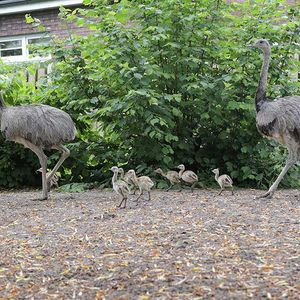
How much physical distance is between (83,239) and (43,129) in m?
2.81

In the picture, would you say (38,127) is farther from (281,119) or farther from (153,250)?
(153,250)

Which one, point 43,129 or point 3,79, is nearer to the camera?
point 43,129

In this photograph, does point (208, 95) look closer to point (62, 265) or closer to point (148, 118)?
point (148, 118)

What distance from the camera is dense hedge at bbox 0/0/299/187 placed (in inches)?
352

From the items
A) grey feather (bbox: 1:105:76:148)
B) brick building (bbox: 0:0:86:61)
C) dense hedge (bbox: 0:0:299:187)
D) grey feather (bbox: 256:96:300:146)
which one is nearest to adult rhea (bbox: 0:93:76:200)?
grey feather (bbox: 1:105:76:148)

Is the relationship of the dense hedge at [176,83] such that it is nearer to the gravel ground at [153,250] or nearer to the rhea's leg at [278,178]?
the rhea's leg at [278,178]

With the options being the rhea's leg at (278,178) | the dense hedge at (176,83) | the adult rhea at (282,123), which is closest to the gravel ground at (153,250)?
the rhea's leg at (278,178)

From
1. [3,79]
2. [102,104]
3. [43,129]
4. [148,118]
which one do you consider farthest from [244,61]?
[3,79]

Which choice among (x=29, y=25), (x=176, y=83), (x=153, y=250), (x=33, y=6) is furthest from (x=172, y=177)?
(x=29, y=25)

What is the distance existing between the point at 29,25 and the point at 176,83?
29.1 ft

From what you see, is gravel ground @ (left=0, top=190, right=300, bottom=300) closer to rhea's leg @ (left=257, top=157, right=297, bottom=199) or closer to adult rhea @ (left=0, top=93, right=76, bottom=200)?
rhea's leg @ (left=257, top=157, right=297, bottom=199)

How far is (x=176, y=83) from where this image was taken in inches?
374

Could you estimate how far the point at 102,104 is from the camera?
9.81 metres

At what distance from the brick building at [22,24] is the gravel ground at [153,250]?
32.4 feet
